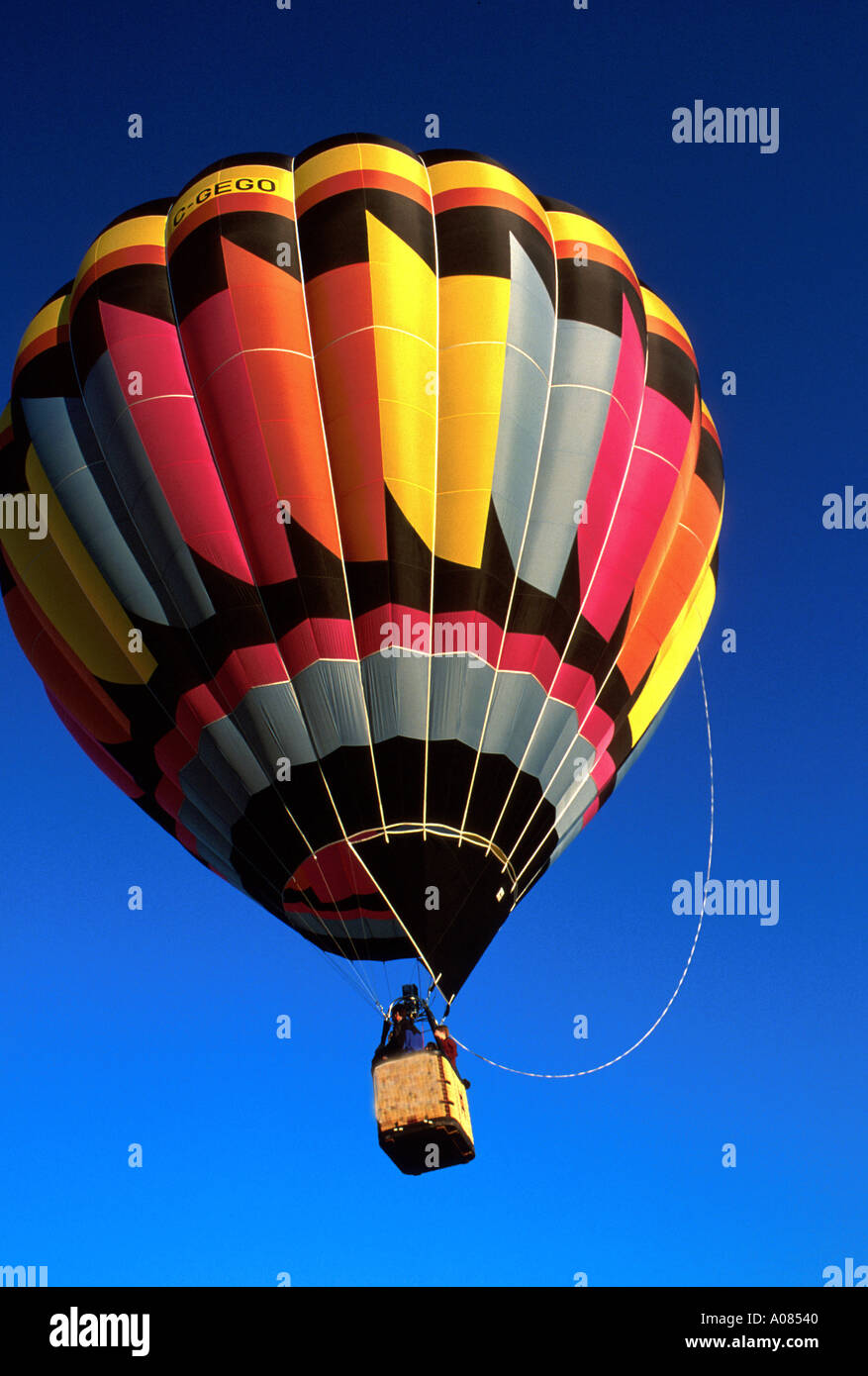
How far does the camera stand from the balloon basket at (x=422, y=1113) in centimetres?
1041

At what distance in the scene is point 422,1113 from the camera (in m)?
10.4

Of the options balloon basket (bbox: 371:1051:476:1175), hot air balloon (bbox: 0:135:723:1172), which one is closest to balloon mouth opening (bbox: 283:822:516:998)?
hot air balloon (bbox: 0:135:723:1172)

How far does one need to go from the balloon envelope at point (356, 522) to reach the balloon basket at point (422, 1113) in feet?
2.97

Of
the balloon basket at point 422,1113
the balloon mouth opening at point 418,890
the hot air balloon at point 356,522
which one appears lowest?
the balloon basket at point 422,1113

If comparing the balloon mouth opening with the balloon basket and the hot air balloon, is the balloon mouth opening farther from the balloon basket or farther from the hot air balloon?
the balloon basket

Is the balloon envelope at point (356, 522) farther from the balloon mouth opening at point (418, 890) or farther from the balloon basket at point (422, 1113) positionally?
the balloon basket at point (422, 1113)

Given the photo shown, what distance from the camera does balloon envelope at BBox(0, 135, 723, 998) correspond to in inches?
449

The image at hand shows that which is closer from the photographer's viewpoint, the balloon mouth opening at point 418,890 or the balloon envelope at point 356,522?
the balloon mouth opening at point 418,890

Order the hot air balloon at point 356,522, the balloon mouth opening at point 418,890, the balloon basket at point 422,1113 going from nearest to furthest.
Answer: the balloon basket at point 422,1113
the balloon mouth opening at point 418,890
the hot air balloon at point 356,522

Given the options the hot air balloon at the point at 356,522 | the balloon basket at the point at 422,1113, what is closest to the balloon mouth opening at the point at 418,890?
the hot air balloon at the point at 356,522

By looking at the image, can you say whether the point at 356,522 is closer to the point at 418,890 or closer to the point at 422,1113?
the point at 418,890

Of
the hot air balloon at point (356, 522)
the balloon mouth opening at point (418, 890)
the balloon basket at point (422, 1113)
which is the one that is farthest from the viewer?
the hot air balloon at point (356, 522)
